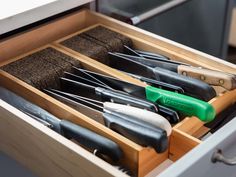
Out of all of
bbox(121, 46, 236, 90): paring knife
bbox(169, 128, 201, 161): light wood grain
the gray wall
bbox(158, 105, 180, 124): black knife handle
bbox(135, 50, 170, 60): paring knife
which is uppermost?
bbox(121, 46, 236, 90): paring knife

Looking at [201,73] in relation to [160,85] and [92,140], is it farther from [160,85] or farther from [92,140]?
[92,140]

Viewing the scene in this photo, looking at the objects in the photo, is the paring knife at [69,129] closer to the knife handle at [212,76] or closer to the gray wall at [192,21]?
the knife handle at [212,76]

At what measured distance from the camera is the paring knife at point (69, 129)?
583 millimetres

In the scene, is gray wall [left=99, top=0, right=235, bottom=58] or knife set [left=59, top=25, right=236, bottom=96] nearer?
knife set [left=59, top=25, right=236, bottom=96]

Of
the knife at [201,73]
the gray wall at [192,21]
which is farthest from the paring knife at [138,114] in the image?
→ the gray wall at [192,21]

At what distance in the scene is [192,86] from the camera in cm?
68

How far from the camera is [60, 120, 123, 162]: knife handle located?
1.90 feet

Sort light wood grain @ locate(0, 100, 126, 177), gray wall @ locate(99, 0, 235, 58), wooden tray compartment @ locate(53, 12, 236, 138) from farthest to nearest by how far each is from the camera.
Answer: gray wall @ locate(99, 0, 235, 58) → wooden tray compartment @ locate(53, 12, 236, 138) → light wood grain @ locate(0, 100, 126, 177)

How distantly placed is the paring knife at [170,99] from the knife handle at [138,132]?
7 centimetres

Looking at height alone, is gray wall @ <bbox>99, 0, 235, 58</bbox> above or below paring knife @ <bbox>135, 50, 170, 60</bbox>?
below

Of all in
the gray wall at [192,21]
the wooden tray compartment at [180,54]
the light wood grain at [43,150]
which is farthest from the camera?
the gray wall at [192,21]

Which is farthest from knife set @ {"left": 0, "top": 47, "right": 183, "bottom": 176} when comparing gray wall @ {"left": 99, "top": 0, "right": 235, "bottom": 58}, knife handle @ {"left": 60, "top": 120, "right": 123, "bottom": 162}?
gray wall @ {"left": 99, "top": 0, "right": 235, "bottom": 58}

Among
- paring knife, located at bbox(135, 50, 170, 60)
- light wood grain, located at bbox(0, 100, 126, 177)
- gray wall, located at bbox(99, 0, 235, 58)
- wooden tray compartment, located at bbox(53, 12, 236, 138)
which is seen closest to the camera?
light wood grain, located at bbox(0, 100, 126, 177)

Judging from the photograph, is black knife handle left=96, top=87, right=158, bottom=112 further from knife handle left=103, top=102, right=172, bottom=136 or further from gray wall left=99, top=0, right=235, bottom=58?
gray wall left=99, top=0, right=235, bottom=58
